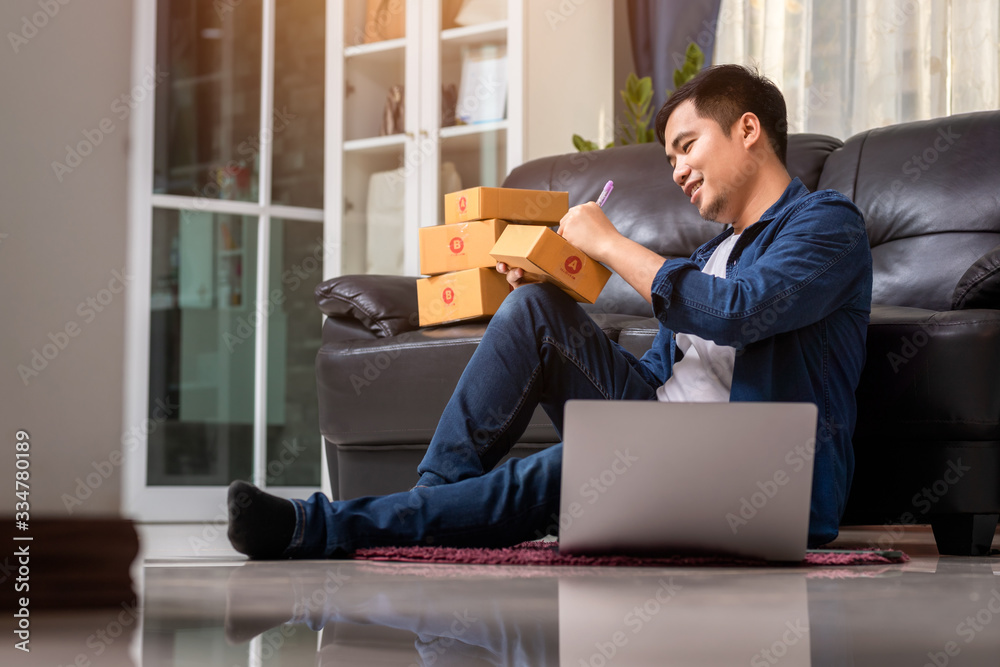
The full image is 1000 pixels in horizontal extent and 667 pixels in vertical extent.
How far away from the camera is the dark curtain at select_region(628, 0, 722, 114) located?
11.6ft

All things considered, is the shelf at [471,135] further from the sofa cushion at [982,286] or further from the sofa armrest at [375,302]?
the sofa cushion at [982,286]

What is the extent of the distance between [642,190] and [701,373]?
1.18m

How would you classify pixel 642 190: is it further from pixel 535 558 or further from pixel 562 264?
pixel 535 558

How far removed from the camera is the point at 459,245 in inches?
80.8

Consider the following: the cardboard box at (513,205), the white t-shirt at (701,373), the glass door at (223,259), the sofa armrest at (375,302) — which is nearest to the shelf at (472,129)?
the glass door at (223,259)

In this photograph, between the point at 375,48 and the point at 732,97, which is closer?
the point at 732,97

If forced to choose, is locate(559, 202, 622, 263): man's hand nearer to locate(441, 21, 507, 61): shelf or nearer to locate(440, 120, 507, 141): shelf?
locate(440, 120, 507, 141): shelf

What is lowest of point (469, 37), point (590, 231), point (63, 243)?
point (63, 243)

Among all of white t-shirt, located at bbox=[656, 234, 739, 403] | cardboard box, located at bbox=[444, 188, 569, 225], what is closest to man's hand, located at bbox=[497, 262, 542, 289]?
white t-shirt, located at bbox=[656, 234, 739, 403]

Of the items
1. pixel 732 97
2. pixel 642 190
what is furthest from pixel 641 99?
pixel 732 97

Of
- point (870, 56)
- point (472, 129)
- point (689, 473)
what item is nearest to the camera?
point (689, 473)

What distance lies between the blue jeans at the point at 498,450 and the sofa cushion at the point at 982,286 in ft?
1.83

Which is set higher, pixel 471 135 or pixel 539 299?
pixel 471 135

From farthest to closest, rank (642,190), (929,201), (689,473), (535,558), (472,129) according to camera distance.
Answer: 1. (472,129)
2. (642,190)
3. (929,201)
4. (535,558)
5. (689,473)
